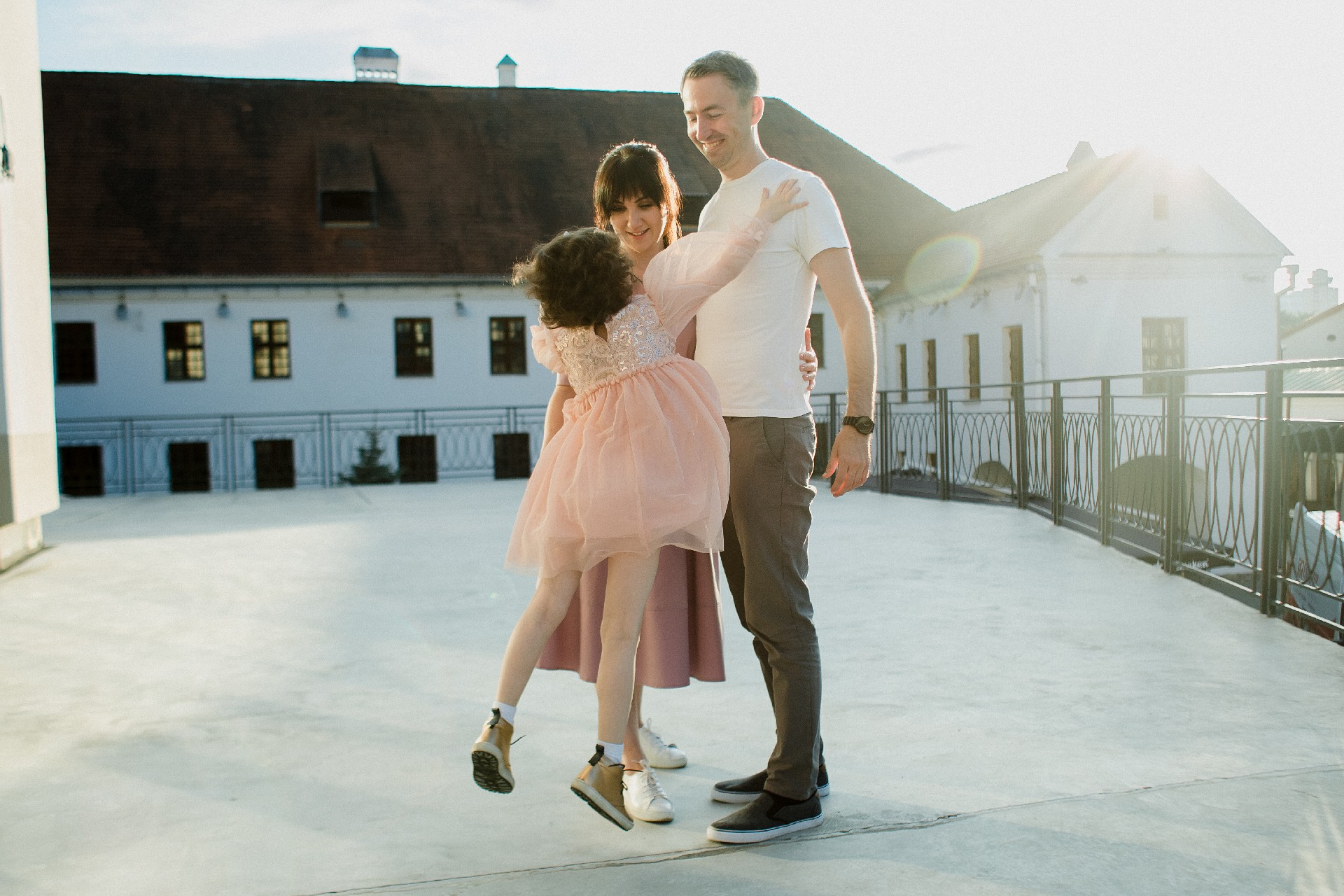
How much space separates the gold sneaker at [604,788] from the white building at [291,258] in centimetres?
1968

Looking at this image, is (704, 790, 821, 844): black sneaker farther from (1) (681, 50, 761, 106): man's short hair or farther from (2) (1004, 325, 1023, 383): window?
(2) (1004, 325, 1023, 383): window

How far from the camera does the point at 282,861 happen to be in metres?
2.49

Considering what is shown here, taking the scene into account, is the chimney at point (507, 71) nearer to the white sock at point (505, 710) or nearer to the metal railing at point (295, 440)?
the metal railing at point (295, 440)

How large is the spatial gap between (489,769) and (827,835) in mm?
799

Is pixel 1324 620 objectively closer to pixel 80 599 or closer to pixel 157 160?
pixel 80 599

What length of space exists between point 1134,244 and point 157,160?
1947cm

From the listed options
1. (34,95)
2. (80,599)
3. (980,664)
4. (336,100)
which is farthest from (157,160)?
(980,664)

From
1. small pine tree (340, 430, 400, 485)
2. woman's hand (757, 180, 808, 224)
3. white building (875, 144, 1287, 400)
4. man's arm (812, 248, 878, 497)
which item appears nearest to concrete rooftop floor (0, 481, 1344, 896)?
man's arm (812, 248, 878, 497)

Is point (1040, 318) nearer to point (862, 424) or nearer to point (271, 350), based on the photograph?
point (271, 350)

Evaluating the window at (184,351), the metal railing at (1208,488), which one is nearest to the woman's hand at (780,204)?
the metal railing at (1208,488)

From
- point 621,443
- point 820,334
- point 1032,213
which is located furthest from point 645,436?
point 820,334

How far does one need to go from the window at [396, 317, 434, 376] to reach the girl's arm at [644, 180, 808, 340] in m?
20.5

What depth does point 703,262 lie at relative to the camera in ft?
8.80

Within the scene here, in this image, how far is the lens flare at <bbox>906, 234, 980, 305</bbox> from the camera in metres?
22.9
